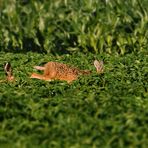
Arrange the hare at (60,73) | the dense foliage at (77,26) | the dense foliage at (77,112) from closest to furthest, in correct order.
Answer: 1. the dense foliage at (77,112)
2. the hare at (60,73)
3. the dense foliage at (77,26)

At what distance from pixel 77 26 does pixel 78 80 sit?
10.4 feet

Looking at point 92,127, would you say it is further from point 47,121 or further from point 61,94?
point 61,94

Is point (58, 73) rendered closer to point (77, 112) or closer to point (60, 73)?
point (60, 73)

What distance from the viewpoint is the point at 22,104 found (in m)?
4.33

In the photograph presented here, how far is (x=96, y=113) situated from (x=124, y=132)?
0.43 meters

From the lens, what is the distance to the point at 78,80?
5.67 meters

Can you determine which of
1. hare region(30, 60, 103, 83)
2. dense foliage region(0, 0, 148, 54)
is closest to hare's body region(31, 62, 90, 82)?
hare region(30, 60, 103, 83)

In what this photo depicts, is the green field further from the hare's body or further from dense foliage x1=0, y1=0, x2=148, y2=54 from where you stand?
the hare's body

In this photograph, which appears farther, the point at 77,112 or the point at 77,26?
the point at 77,26

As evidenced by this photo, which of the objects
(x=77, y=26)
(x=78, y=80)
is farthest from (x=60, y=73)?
(x=77, y=26)

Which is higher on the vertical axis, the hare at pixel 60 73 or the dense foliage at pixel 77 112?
the dense foliage at pixel 77 112

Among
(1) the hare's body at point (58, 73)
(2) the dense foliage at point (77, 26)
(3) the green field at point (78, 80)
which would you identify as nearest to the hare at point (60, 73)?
(1) the hare's body at point (58, 73)

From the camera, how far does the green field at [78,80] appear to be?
3.67 meters

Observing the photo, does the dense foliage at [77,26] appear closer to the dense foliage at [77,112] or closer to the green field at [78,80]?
the green field at [78,80]
